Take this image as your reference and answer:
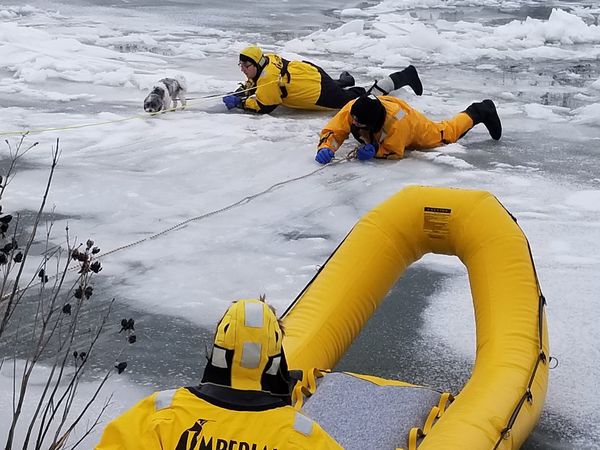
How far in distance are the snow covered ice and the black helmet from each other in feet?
1.01

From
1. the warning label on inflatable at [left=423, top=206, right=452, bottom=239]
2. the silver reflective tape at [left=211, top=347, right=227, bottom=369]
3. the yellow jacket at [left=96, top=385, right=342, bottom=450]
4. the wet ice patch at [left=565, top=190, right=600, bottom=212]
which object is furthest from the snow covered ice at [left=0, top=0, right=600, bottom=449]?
the silver reflective tape at [left=211, top=347, right=227, bottom=369]

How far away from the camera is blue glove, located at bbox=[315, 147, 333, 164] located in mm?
6934

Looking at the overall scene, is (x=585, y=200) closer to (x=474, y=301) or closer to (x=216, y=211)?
(x=216, y=211)

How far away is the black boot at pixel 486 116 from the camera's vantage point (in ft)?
24.9

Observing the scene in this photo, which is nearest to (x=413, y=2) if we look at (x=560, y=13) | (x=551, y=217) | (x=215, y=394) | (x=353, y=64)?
(x=560, y=13)

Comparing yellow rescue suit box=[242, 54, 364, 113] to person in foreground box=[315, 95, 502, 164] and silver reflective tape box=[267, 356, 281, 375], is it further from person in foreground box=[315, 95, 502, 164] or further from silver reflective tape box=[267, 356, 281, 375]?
silver reflective tape box=[267, 356, 281, 375]

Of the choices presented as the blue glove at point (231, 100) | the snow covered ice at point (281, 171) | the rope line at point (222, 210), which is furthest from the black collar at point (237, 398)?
the blue glove at point (231, 100)

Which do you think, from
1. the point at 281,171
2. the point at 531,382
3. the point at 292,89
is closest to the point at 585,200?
the point at 281,171

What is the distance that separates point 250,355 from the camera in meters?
2.24

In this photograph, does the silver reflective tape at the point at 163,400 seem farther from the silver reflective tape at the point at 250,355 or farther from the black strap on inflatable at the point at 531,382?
the black strap on inflatable at the point at 531,382

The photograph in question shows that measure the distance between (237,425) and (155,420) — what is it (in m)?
0.20

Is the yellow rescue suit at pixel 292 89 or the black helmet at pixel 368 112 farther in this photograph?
the yellow rescue suit at pixel 292 89

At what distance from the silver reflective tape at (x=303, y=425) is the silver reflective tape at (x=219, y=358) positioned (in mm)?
201

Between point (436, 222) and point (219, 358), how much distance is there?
223 cm
